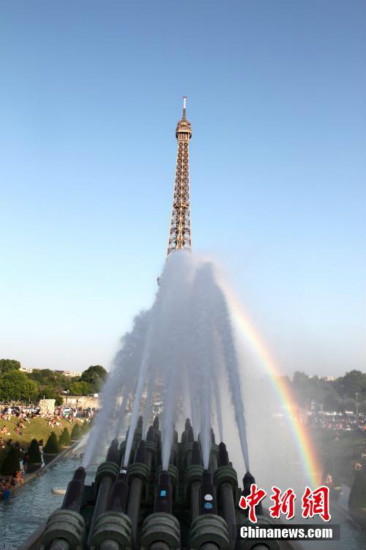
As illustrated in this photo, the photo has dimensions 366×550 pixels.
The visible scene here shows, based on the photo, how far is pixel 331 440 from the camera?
4725cm

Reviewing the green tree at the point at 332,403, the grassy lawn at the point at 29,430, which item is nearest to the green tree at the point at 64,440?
the grassy lawn at the point at 29,430

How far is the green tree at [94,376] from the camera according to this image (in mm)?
120688

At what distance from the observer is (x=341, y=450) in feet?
134

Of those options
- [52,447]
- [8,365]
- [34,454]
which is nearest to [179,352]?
[34,454]

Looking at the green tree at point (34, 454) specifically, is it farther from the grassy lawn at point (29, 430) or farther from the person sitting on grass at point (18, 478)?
the person sitting on grass at point (18, 478)

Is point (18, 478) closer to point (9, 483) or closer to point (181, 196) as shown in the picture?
point (9, 483)

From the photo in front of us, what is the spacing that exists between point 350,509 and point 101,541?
57.5ft

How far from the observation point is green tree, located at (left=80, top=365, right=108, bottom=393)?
396ft

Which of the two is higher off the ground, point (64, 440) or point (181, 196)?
point (181, 196)

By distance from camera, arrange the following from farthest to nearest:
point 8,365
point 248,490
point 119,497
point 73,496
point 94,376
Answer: point 94,376 < point 8,365 < point 248,490 < point 119,497 < point 73,496

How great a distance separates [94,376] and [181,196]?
6903 cm

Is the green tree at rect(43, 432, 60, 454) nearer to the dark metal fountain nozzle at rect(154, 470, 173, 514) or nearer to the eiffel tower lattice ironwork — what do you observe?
the dark metal fountain nozzle at rect(154, 470, 173, 514)

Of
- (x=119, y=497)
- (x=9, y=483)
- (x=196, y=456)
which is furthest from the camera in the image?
(x=9, y=483)

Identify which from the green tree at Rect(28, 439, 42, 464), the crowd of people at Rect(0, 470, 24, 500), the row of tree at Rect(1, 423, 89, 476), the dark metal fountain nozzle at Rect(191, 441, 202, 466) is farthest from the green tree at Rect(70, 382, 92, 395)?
the dark metal fountain nozzle at Rect(191, 441, 202, 466)
